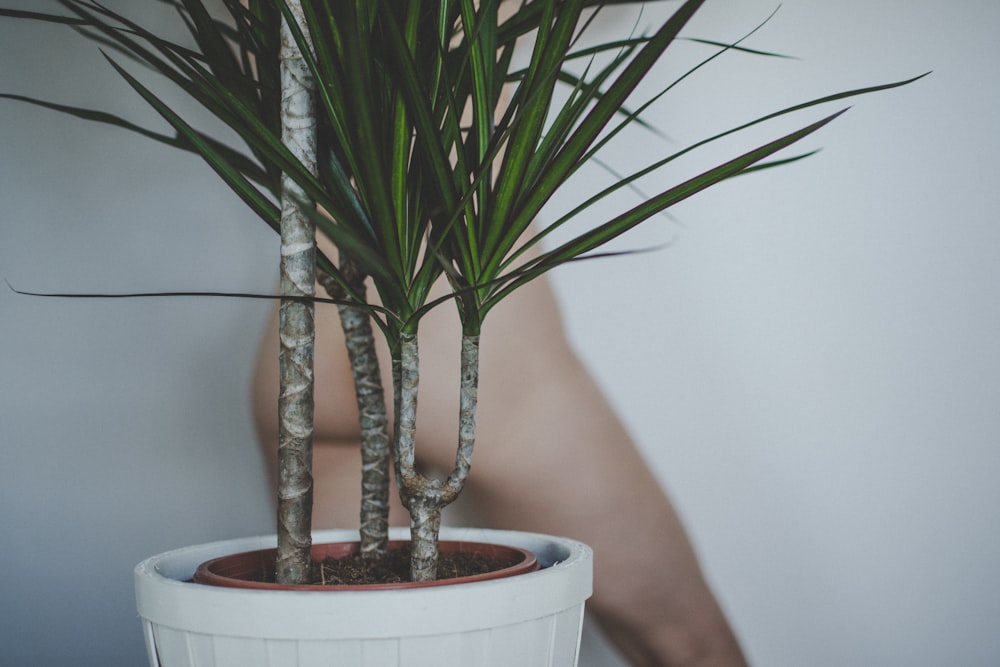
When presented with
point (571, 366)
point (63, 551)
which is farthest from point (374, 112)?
point (63, 551)

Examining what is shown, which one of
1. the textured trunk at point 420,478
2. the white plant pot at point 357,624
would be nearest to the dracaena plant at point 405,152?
the textured trunk at point 420,478

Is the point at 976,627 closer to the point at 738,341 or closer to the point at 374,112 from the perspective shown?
the point at 738,341

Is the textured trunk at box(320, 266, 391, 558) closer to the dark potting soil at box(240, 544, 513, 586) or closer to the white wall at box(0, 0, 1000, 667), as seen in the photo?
the dark potting soil at box(240, 544, 513, 586)

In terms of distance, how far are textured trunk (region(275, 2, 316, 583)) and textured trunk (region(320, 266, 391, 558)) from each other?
14cm

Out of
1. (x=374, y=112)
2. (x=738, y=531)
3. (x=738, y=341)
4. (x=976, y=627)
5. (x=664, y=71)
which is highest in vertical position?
(x=664, y=71)

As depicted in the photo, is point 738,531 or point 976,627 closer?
point 976,627

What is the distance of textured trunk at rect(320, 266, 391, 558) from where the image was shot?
95 centimetres

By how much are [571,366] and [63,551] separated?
94 centimetres

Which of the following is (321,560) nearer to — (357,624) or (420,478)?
(420,478)

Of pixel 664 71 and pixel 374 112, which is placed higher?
pixel 664 71

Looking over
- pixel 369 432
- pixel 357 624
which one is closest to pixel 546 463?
pixel 369 432

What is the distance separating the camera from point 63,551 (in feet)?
4.64

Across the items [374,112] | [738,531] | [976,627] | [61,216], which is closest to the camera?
[374,112]

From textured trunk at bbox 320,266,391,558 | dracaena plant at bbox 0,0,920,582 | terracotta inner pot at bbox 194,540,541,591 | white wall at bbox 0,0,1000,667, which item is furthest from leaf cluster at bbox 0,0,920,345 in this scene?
white wall at bbox 0,0,1000,667
